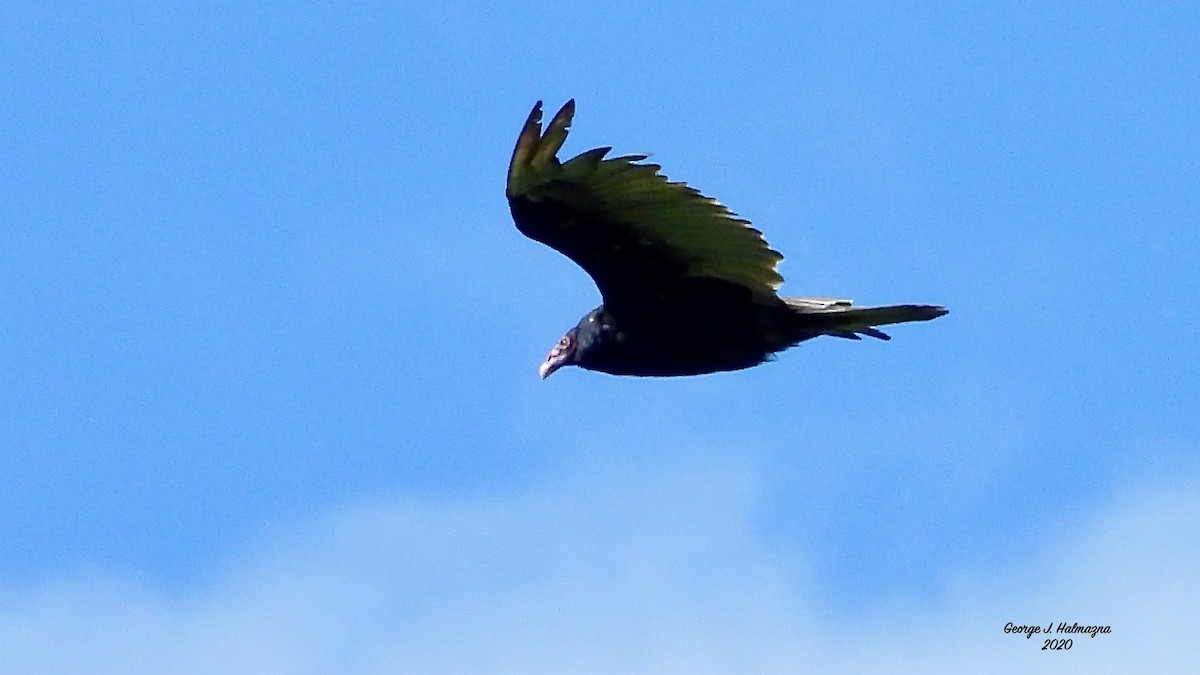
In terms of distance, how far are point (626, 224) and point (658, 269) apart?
333 mm

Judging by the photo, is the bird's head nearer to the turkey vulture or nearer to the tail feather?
the turkey vulture

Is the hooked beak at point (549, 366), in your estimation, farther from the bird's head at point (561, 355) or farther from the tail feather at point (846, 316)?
the tail feather at point (846, 316)

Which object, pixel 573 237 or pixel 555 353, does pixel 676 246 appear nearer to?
pixel 573 237

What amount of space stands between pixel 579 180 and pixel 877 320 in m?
1.52

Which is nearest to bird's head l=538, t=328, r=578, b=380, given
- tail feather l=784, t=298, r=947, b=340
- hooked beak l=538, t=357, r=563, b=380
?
hooked beak l=538, t=357, r=563, b=380

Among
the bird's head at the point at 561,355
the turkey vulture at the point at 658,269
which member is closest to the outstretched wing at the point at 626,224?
the turkey vulture at the point at 658,269

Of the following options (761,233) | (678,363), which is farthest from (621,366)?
(761,233)

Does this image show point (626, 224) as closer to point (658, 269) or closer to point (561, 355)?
point (658, 269)

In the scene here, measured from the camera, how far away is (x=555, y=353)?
12.9 meters

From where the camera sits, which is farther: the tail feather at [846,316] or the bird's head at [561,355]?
the bird's head at [561,355]

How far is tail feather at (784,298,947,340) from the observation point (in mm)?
11859

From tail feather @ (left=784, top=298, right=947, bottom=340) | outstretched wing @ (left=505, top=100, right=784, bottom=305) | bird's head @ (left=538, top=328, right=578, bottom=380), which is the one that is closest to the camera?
outstretched wing @ (left=505, top=100, right=784, bottom=305)

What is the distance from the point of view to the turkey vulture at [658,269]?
11422 millimetres

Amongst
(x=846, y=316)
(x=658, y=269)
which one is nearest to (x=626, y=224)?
(x=658, y=269)
